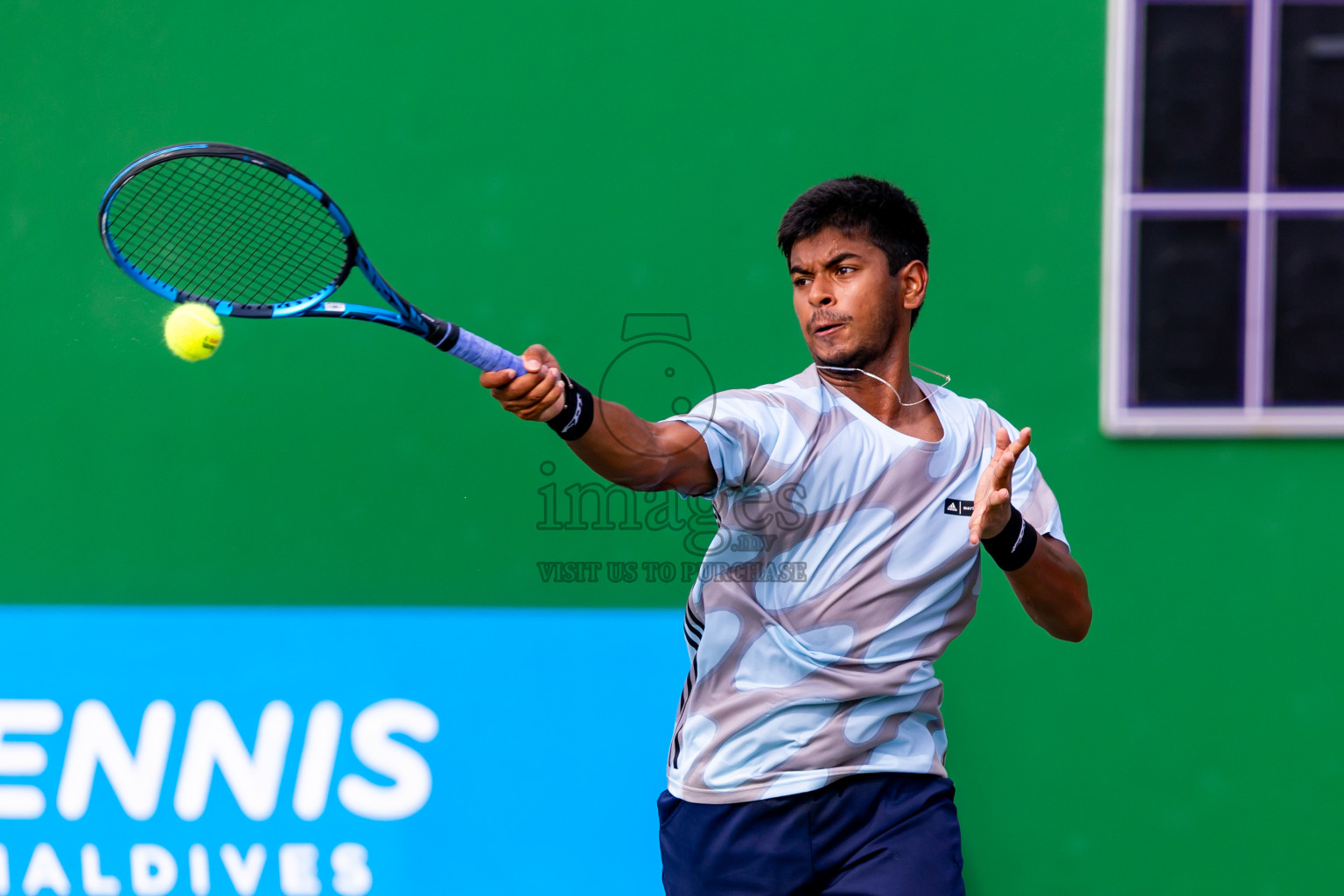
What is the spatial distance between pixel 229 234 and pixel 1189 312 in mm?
2634

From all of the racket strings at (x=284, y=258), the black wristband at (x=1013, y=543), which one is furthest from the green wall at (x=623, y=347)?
the black wristband at (x=1013, y=543)

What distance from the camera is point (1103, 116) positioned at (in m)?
3.05

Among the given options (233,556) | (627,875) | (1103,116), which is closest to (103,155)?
(233,556)

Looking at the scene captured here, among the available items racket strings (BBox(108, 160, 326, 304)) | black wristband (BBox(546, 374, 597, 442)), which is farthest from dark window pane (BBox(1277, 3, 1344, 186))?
racket strings (BBox(108, 160, 326, 304))

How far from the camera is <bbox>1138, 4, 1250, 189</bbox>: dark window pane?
3.07 metres

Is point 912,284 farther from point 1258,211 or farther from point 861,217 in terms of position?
point 1258,211

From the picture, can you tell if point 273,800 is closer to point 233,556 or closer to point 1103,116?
point 233,556

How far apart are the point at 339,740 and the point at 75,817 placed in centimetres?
70

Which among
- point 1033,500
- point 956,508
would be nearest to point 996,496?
point 956,508

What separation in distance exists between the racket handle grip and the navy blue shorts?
3.00 feet

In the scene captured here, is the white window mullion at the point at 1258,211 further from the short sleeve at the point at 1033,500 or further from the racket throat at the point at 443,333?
the racket throat at the point at 443,333

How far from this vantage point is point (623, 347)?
10.1 feet

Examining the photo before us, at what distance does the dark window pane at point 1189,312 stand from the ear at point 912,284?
3.95 ft

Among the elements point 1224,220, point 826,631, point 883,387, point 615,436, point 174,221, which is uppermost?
point 1224,220
